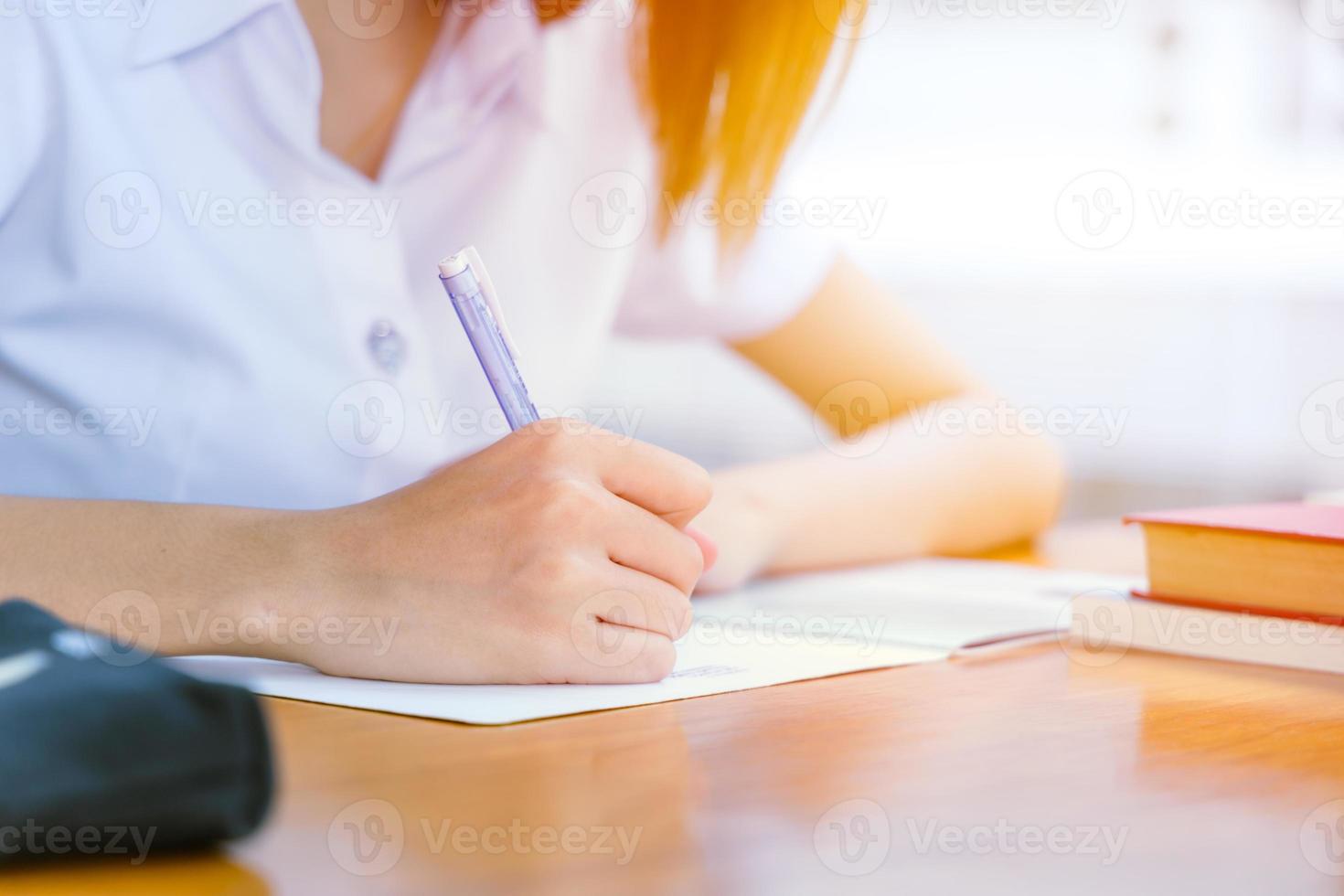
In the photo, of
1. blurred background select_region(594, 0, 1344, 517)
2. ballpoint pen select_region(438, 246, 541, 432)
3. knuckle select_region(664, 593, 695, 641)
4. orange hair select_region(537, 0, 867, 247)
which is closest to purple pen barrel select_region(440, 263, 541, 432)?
ballpoint pen select_region(438, 246, 541, 432)

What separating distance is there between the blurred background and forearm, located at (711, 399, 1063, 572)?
239cm

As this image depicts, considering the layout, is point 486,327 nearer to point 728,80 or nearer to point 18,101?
point 18,101

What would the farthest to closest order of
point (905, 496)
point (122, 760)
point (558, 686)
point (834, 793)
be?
1. point (905, 496)
2. point (558, 686)
3. point (834, 793)
4. point (122, 760)

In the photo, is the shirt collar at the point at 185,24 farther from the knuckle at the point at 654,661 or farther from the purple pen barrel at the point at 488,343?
the knuckle at the point at 654,661

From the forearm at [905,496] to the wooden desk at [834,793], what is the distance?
34cm

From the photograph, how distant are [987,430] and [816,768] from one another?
0.75 meters

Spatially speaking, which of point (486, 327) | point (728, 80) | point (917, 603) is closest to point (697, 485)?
point (486, 327)

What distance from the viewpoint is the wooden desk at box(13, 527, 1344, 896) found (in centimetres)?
36

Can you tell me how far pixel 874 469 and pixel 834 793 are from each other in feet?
2.08

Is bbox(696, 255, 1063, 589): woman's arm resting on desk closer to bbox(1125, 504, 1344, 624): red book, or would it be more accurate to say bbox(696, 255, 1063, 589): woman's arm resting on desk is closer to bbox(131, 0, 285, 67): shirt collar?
bbox(1125, 504, 1344, 624): red book

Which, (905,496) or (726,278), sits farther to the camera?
(726,278)

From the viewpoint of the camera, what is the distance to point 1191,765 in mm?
490

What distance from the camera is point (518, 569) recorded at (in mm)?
592

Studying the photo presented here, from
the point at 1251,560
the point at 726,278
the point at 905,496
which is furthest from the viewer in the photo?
the point at 726,278
